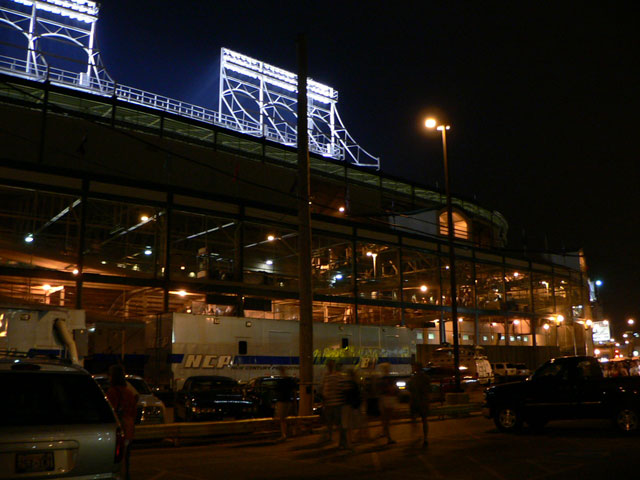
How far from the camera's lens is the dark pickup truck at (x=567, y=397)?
48.1 ft

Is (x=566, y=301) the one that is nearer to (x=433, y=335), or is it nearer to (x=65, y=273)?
(x=433, y=335)

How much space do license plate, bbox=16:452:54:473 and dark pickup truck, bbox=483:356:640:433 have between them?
1295 cm

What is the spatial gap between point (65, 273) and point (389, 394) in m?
16.3

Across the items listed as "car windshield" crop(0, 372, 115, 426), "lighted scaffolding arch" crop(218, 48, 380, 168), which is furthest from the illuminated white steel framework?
"car windshield" crop(0, 372, 115, 426)

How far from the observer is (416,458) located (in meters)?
11.9

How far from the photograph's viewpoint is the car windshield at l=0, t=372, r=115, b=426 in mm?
5578

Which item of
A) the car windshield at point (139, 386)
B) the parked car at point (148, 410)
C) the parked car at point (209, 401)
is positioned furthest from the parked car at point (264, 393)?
the parked car at point (148, 410)

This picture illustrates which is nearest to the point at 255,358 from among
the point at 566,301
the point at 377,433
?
the point at 377,433

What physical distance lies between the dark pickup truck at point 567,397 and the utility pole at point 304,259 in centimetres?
491

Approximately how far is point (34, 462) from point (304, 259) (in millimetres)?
12114

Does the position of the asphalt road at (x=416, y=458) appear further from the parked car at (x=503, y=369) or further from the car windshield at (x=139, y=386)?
the parked car at (x=503, y=369)

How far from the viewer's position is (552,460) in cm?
1116

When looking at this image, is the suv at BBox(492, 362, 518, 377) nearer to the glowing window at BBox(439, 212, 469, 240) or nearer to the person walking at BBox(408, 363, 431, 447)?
the glowing window at BBox(439, 212, 469, 240)

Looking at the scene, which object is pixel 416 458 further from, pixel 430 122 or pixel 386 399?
pixel 430 122
